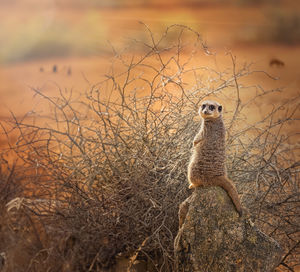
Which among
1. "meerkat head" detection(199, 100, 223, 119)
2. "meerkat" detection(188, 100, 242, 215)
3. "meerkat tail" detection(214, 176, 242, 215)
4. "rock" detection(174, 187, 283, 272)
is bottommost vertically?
"rock" detection(174, 187, 283, 272)

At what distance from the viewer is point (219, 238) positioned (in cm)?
334

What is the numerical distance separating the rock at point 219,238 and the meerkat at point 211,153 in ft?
0.31

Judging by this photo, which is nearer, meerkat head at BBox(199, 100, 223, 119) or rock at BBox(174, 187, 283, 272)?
meerkat head at BBox(199, 100, 223, 119)

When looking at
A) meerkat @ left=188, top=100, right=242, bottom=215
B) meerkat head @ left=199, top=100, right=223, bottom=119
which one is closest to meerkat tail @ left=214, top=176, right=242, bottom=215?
meerkat @ left=188, top=100, right=242, bottom=215

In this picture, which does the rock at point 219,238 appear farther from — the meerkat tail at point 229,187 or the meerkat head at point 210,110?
the meerkat head at point 210,110

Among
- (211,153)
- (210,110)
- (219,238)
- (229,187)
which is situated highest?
(210,110)

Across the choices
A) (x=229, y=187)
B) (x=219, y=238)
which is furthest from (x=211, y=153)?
(x=219, y=238)

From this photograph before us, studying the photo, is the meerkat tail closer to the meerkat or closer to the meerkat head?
the meerkat

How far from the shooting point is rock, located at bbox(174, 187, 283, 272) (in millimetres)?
3346

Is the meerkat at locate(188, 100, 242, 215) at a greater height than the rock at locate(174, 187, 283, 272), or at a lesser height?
greater

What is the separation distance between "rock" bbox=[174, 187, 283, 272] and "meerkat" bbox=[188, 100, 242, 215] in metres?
0.09

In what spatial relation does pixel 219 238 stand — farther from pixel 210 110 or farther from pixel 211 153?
pixel 210 110

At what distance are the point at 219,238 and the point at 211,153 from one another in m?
0.61

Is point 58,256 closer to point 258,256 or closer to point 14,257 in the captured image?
point 14,257
